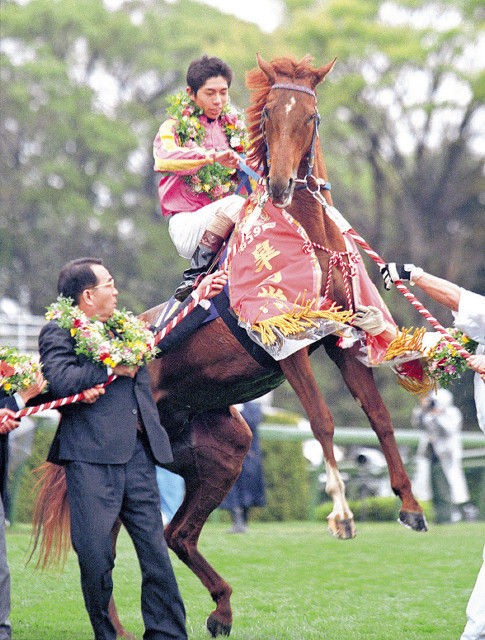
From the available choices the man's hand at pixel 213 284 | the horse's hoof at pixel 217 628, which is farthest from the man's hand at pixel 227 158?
the horse's hoof at pixel 217 628

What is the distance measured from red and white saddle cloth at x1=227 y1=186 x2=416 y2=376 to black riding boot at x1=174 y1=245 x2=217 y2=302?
29 centimetres

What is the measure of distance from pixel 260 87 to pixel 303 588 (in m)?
3.80

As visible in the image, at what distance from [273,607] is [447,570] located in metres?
2.04

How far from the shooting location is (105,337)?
594cm

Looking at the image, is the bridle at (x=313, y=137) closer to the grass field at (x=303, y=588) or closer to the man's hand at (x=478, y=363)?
the man's hand at (x=478, y=363)

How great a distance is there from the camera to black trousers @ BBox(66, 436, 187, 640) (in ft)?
18.8

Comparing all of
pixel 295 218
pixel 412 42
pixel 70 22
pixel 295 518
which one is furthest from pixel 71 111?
pixel 295 218

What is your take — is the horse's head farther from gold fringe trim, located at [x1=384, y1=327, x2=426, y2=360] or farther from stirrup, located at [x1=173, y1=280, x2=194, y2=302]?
gold fringe trim, located at [x1=384, y1=327, x2=426, y2=360]

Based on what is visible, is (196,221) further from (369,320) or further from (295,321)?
(369,320)

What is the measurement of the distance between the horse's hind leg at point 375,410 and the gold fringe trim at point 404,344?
0.59 ft

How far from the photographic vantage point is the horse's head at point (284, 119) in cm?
618

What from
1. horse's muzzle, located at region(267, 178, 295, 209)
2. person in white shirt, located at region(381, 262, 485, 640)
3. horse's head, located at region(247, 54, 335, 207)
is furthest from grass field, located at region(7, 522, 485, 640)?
horse's head, located at region(247, 54, 335, 207)

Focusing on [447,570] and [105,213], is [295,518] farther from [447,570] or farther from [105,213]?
[105,213]

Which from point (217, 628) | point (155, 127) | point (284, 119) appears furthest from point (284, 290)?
point (155, 127)
